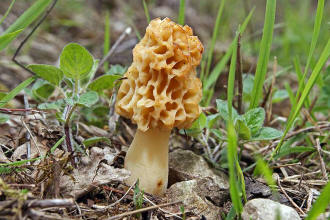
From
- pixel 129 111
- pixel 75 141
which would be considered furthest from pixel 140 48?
pixel 75 141

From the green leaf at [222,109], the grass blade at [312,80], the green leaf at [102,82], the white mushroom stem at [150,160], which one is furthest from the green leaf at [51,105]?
the grass blade at [312,80]

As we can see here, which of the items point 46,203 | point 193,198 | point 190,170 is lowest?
point 193,198

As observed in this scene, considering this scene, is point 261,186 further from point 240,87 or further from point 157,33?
point 157,33

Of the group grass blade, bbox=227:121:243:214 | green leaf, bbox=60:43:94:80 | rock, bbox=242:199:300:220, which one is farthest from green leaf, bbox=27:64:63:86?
rock, bbox=242:199:300:220

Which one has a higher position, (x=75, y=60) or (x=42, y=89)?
→ (x=75, y=60)

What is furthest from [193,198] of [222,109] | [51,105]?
[51,105]

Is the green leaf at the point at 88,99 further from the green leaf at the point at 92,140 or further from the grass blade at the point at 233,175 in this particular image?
the grass blade at the point at 233,175

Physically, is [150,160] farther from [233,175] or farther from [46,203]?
[46,203]
